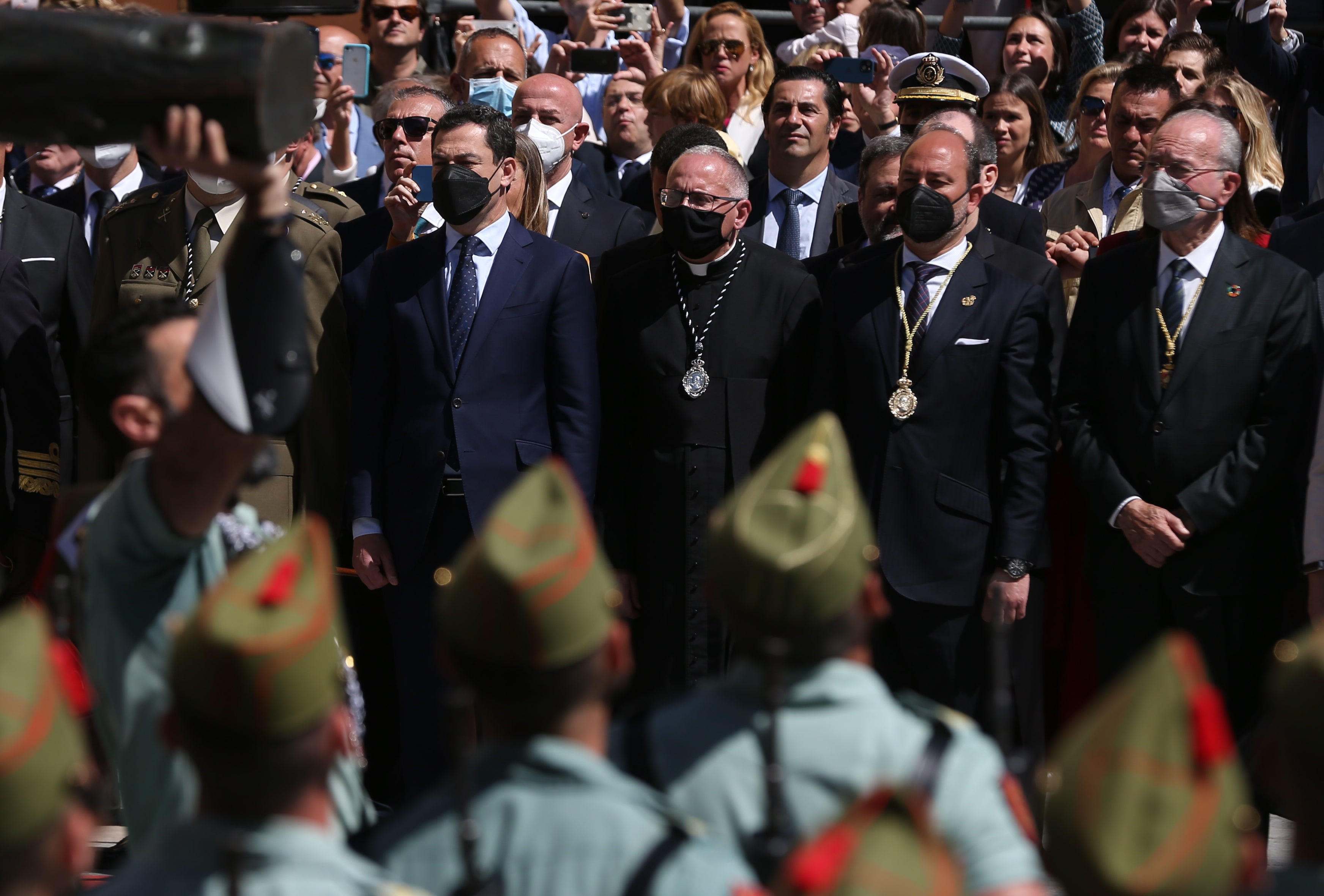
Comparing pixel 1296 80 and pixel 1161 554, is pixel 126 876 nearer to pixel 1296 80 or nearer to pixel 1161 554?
pixel 1161 554

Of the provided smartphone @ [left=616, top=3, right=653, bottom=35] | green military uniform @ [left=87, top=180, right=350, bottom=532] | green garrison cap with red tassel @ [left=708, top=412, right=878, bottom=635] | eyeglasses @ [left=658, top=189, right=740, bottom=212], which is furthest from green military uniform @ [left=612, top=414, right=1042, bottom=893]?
smartphone @ [left=616, top=3, right=653, bottom=35]

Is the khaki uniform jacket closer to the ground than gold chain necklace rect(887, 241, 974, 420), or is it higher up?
closer to the ground

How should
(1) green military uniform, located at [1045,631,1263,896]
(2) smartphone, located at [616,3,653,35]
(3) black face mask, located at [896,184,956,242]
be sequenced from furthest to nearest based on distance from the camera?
(2) smartphone, located at [616,3,653,35] < (3) black face mask, located at [896,184,956,242] < (1) green military uniform, located at [1045,631,1263,896]

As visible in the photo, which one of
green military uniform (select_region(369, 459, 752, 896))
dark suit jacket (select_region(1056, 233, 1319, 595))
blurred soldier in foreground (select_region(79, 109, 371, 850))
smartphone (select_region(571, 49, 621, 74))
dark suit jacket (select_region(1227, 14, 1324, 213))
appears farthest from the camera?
smartphone (select_region(571, 49, 621, 74))

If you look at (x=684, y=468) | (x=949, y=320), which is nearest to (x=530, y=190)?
(x=684, y=468)

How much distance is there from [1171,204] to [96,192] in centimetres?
492

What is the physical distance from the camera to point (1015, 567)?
5137mm

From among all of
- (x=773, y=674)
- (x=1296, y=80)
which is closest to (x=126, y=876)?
(x=773, y=674)

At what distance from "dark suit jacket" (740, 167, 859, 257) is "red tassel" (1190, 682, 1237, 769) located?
4870 millimetres

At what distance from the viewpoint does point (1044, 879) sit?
8.03ft

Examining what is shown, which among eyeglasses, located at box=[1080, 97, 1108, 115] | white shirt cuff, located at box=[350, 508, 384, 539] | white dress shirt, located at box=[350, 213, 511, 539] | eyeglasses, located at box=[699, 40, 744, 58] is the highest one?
white dress shirt, located at box=[350, 213, 511, 539]

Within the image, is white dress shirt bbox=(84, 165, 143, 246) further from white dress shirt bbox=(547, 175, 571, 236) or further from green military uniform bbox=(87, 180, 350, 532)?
white dress shirt bbox=(547, 175, 571, 236)

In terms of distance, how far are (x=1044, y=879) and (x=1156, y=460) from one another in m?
2.81

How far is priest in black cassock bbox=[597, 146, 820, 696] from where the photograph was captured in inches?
217
